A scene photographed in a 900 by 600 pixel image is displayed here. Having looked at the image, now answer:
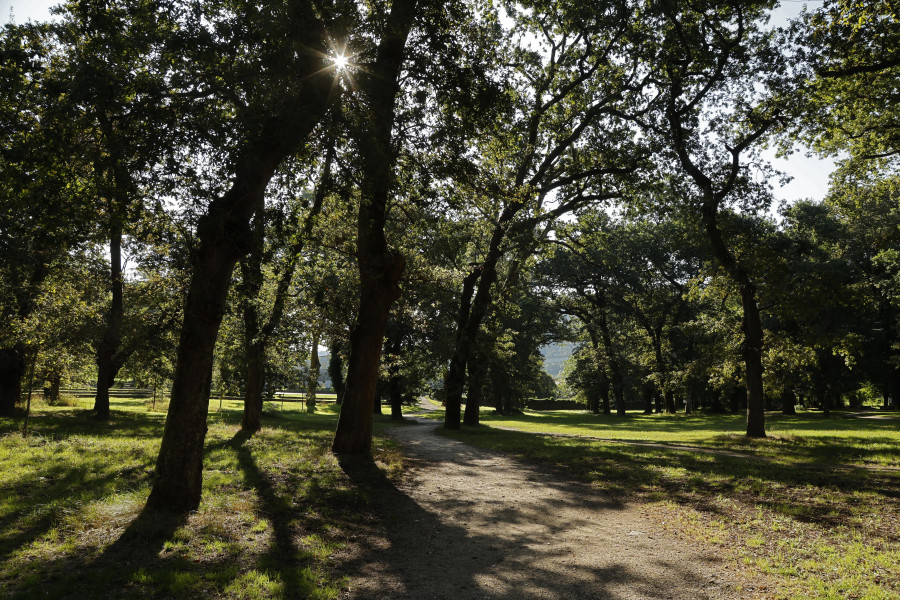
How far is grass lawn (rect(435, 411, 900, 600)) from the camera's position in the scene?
5.44 m

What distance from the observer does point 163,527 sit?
6.19 m

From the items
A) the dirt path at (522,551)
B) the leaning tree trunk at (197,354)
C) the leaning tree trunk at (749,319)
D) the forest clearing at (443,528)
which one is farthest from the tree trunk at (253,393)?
the leaning tree trunk at (749,319)

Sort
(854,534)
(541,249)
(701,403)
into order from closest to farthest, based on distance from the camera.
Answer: (854,534), (541,249), (701,403)

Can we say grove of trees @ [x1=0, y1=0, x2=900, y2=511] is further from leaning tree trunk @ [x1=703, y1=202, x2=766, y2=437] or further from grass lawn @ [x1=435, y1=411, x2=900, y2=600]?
grass lawn @ [x1=435, y1=411, x2=900, y2=600]

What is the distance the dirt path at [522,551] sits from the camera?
510cm

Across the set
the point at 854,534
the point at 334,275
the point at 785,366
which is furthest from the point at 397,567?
the point at 785,366

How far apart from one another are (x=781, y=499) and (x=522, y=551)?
5.14 m

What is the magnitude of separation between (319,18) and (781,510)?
10008 mm

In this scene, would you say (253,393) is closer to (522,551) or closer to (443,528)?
(443,528)

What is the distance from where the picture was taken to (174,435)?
6984mm

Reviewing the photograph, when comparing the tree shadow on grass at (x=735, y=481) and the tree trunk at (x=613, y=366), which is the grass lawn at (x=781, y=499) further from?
the tree trunk at (x=613, y=366)

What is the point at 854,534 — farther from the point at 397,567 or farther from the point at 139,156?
the point at 139,156

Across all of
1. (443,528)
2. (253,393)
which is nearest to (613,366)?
(253,393)

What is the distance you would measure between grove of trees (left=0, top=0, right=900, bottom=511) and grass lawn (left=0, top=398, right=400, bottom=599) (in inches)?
35.0
